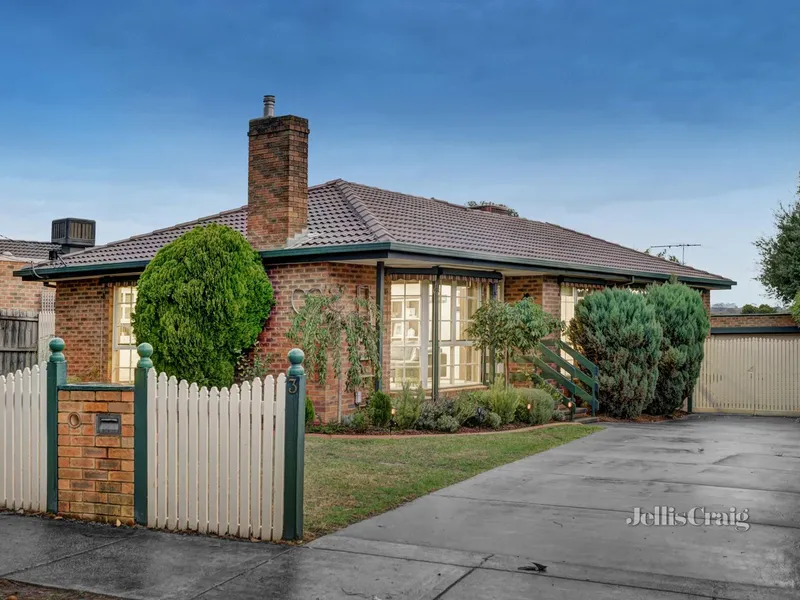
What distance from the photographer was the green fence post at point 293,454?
21.8ft

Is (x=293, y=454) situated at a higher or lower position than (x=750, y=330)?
lower

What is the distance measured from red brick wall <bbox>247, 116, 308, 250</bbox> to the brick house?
20mm

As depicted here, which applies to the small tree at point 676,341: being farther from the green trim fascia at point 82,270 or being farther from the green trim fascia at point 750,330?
the green trim fascia at point 82,270

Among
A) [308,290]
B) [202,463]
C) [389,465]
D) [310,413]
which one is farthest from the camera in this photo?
[308,290]

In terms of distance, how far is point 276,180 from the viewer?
589 inches

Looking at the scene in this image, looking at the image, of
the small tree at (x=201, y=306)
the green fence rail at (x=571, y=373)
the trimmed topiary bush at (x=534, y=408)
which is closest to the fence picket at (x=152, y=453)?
the small tree at (x=201, y=306)

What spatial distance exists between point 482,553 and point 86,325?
43.1ft

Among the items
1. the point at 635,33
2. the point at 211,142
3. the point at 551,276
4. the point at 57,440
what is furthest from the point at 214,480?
the point at 635,33

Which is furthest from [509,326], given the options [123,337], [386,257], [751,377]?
[123,337]

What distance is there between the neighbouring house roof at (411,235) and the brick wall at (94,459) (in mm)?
6604

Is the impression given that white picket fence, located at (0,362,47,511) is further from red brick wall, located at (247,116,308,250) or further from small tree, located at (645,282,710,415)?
small tree, located at (645,282,710,415)

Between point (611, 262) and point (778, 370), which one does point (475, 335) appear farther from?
point (778, 370)

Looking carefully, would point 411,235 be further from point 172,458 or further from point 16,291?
point 16,291

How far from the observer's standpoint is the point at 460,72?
21750 millimetres
